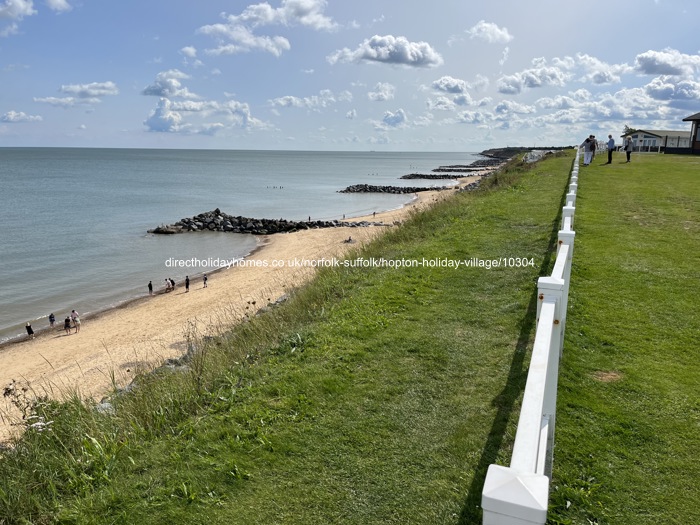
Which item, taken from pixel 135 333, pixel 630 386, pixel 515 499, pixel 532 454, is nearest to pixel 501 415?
pixel 630 386

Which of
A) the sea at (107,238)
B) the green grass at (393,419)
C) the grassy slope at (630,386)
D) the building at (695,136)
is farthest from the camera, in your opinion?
the building at (695,136)

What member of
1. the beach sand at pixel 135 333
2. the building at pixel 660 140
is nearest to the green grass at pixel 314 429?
the beach sand at pixel 135 333

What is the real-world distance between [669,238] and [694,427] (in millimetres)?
7220

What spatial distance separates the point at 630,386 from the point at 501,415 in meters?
1.35

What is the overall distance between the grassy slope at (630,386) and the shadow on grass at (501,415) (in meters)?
0.41

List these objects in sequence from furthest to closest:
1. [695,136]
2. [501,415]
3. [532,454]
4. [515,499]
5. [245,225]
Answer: [245,225], [695,136], [501,415], [532,454], [515,499]

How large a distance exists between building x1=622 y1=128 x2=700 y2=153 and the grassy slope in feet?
131

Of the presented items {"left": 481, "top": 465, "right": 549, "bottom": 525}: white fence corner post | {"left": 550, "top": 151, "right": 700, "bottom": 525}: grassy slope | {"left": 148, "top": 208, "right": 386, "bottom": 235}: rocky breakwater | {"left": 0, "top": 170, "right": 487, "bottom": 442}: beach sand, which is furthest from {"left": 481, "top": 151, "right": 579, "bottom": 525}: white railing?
{"left": 148, "top": 208, "right": 386, "bottom": 235}: rocky breakwater

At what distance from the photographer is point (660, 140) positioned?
44188 mm

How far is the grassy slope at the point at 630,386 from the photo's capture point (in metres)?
3.25

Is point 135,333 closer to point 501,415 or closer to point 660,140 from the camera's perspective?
point 501,415

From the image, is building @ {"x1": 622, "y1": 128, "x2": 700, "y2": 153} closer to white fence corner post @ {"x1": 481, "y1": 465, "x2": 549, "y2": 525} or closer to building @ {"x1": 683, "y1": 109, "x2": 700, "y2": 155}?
building @ {"x1": 683, "y1": 109, "x2": 700, "y2": 155}

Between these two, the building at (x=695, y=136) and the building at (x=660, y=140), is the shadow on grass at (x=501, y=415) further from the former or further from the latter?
the building at (x=660, y=140)

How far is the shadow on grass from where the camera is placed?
328 centimetres
